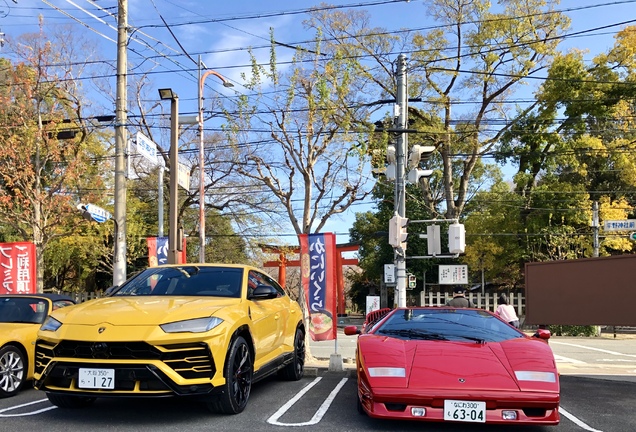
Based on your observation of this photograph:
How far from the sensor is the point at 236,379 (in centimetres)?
535

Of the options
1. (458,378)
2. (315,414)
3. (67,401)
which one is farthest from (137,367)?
(458,378)

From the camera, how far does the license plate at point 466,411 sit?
15.0 feet

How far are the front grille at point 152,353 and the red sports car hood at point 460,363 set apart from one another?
1.49 meters

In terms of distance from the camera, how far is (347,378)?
27.9 feet

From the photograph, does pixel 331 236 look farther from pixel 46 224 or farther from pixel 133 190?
pixel 133 190

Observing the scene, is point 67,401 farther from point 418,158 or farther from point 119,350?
point 418,158

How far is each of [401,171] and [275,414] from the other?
822 cm

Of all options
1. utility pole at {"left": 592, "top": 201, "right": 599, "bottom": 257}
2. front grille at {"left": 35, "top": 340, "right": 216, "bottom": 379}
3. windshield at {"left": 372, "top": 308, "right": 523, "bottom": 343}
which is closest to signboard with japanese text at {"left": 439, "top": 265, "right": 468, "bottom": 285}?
utility pole at {"left": 592, "top": 201, "right": 599, "bottom": 257}

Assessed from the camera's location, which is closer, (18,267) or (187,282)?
(187,282)

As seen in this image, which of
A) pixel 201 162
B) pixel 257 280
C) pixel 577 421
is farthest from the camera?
pixel 201 162

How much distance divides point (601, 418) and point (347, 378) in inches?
148

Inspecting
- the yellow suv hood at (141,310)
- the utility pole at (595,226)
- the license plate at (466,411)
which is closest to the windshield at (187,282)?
the yellow suv hood at (141,310)

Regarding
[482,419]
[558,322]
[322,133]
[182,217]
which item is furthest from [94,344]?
[182,217]

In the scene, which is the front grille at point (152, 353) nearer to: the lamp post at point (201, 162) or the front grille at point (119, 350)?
the front grille at point (119, 350)
